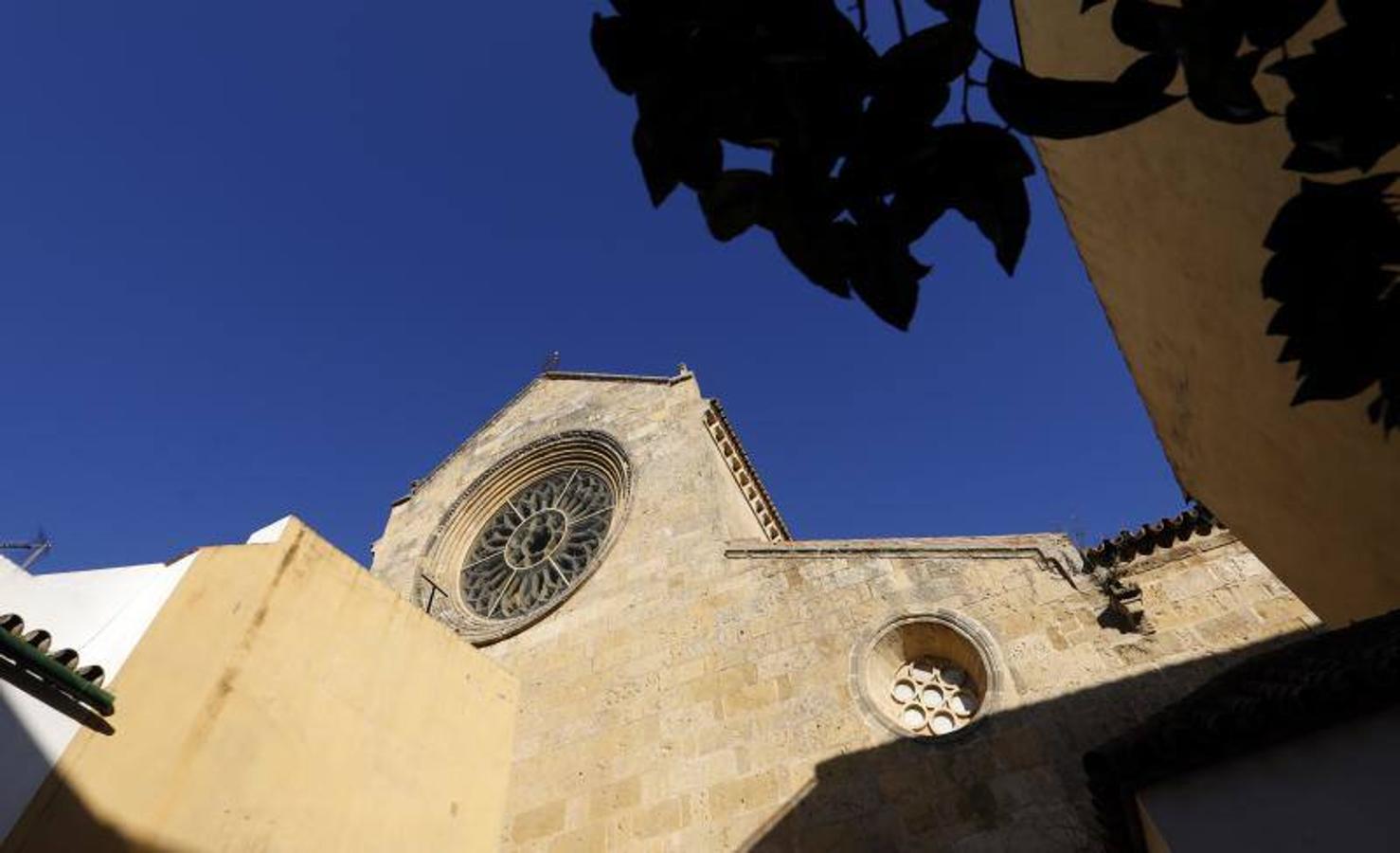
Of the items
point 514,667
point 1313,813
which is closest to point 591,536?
point 514,667

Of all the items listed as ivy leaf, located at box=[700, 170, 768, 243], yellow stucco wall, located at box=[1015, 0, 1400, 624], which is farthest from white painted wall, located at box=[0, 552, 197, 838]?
yellow stucco wall, located at box=[1015, 0, 1400, 624]

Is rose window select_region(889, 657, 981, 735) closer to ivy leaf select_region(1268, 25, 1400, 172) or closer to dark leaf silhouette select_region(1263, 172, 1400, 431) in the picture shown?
dark leaf silhouette select_region(1263, 172, 1400, 431)

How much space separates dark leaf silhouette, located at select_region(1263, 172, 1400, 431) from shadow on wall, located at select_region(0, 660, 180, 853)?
5480 mm

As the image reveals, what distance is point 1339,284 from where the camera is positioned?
1311 millimetres

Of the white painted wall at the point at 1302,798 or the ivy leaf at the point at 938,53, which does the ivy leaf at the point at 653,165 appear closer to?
the ivy leaf at the point at 938,53

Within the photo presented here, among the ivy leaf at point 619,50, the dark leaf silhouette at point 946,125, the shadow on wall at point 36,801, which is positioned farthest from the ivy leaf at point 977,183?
the shadow on wall at point 36,801

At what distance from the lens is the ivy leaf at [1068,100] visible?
1196 millimetres

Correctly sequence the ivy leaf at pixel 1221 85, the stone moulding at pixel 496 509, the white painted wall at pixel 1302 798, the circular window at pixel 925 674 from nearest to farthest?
the ivy leaf at pixel 1221 85
the white painted wall at pixel 1302 798
the circular window at pixel 925 674
the stone moulding at pixel 496 509

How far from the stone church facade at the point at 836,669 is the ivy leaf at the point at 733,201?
514 centimetres

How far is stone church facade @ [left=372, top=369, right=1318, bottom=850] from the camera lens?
221 inches

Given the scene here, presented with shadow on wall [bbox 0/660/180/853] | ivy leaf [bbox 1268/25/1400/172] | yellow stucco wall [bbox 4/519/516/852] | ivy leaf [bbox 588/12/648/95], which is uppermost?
yellow stucco wall [bbox 4/519/516/852]

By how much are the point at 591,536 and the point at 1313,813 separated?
327 inches

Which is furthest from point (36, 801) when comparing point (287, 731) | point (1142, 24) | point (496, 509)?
point (496, 509)

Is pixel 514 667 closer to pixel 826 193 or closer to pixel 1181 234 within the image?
pixel 1181 234
